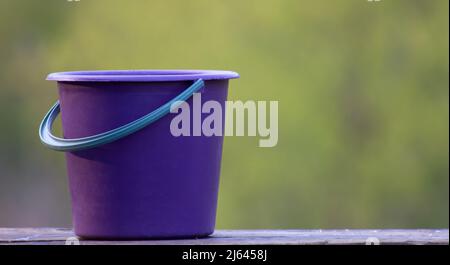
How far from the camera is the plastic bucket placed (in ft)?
7.14

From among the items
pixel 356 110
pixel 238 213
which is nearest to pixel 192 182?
pixel 238 213

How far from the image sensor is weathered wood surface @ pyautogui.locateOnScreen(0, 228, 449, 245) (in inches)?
85.2

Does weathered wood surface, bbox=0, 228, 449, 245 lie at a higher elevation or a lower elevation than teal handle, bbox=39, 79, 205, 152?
lower

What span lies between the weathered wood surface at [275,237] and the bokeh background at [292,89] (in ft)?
10.2

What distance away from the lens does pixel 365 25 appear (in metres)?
5.93

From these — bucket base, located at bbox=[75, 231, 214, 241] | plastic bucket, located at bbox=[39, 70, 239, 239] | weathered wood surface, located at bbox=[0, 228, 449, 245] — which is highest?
plastic bucket, located at bbox=[39, 70, 239, 239]

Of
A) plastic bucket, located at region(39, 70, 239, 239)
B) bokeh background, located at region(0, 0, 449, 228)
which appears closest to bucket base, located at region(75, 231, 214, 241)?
plastic bucket, located at region(39, 70, 239, 239)

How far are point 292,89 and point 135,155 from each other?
11.7 ft

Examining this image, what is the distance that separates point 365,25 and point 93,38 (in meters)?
1.54

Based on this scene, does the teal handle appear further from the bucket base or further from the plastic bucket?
the bucket base

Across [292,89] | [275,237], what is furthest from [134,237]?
[292,89]

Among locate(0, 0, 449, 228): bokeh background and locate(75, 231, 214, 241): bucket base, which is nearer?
locate(75, 231, 214, 241): bucket base

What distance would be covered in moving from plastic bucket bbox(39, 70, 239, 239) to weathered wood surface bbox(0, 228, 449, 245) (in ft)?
0.16

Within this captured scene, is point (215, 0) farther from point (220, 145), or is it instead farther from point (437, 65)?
point (220, 145)
